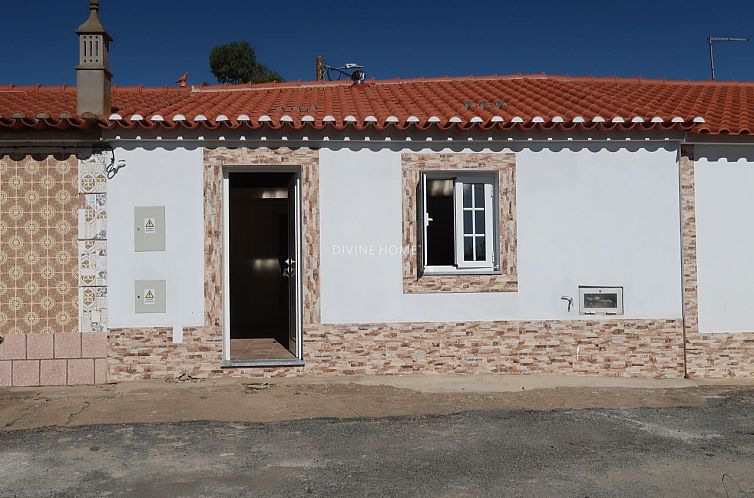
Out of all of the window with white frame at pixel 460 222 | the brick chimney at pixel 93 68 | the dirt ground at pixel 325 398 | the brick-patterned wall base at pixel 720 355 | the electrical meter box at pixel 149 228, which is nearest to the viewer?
the dirt ground at pixel 325 398

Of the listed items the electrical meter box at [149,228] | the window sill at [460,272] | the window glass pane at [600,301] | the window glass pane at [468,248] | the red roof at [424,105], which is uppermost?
the red roof at [424,105]

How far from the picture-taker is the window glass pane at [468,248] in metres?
9.39

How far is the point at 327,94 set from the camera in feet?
41.4

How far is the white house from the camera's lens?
8.64 metres

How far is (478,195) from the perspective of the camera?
370 inches

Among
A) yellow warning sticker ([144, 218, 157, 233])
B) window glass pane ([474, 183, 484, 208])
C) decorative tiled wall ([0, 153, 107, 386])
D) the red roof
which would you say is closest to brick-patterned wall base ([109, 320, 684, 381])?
decorative tiled wall ([0, 153, 107, 386])

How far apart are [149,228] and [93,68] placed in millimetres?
2491

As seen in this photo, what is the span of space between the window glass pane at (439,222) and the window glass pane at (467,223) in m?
0.18

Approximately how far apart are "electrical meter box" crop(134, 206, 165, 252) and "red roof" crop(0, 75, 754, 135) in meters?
1.10

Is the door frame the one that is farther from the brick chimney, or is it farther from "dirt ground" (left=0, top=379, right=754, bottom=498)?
the brick chimney

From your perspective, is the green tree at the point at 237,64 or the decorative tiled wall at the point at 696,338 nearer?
the decorative tiled wall at the point at 696,338

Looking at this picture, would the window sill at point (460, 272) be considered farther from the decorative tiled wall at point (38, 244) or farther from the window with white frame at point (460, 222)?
the decorative tiled wall at point (38, 244)

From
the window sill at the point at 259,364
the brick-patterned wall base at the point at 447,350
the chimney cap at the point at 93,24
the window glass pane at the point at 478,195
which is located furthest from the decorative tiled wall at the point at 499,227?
the chimney cap at the point at 93,24

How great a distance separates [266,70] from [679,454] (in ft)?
133
